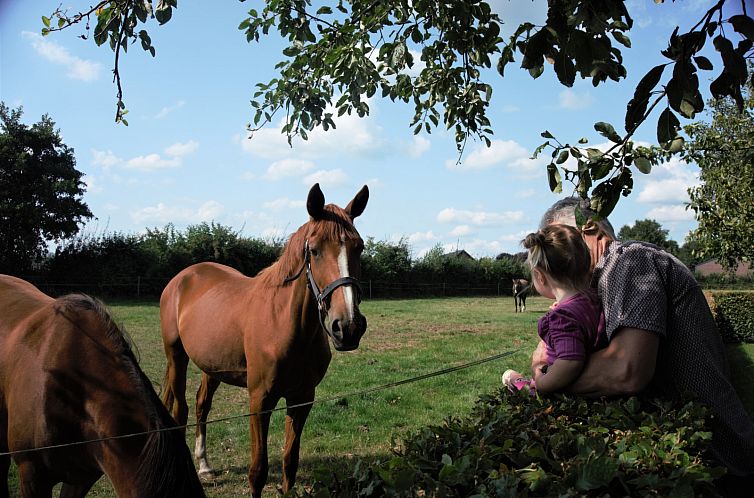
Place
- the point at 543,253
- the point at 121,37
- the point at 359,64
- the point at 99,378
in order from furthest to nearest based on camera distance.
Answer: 1. the point at 359,64
2. the point at 121,37
3. the point at 99,378
4. the point at 543,253

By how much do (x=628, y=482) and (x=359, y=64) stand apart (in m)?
3.89

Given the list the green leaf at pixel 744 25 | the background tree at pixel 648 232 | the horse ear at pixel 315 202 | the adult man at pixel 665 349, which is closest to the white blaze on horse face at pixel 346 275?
the horse ear at pixel 315 202

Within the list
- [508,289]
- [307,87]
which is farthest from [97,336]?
[508,289]

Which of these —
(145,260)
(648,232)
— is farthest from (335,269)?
(648,232)

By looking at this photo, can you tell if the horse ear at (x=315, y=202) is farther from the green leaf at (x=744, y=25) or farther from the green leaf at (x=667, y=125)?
the green leaf at (x=744, y=25)

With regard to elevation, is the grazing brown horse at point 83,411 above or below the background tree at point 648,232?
below

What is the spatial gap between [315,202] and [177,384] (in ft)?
9.30

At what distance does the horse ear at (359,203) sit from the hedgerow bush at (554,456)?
218 centimetres

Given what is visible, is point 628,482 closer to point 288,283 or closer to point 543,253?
point 543,253

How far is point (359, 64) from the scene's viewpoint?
442 centimetres

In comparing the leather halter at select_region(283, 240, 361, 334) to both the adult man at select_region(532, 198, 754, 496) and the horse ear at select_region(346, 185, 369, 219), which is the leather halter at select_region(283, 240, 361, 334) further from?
the adult man at select_region(532, 198, 754, 496)

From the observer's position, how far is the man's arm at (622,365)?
184 cm

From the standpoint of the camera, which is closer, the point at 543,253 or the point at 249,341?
the point at 543,253

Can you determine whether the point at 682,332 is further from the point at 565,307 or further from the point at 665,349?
the point at 565,307
